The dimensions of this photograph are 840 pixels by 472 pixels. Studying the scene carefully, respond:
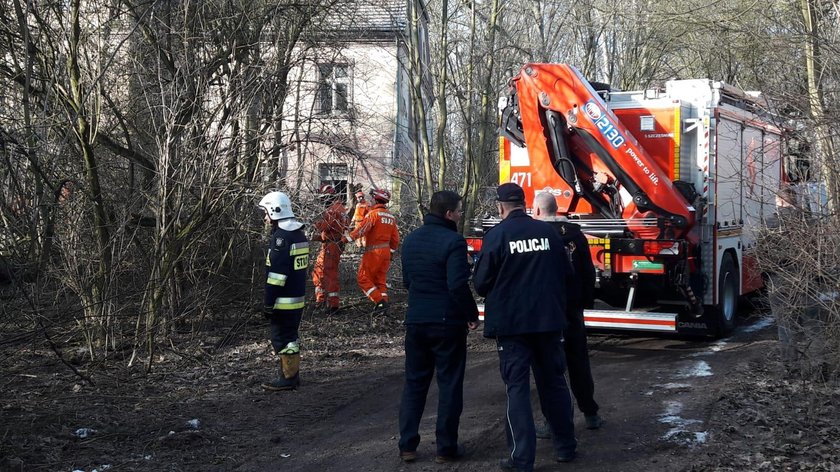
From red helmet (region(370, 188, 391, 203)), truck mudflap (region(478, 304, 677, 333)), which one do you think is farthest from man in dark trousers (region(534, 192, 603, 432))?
red helmet (region(370, 188, 391, 203))

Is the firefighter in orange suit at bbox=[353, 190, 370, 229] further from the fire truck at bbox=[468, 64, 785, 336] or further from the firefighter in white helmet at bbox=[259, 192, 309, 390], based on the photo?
the firefighter in white helmet at bbox=[259, 192, 309, 390]

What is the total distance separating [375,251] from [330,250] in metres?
0.83

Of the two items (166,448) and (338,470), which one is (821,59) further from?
(166,448)

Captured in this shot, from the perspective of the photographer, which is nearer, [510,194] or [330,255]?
[510,194]

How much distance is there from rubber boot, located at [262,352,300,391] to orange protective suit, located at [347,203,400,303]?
4.36m

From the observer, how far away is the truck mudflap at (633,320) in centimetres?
932

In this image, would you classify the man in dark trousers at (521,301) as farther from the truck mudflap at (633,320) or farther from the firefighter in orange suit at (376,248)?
the firefighter in orange suit at (376,248)

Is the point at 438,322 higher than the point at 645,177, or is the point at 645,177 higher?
the point at 645,177

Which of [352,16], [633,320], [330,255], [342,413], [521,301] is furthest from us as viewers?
[330,255]

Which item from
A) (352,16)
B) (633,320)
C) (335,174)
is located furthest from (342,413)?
(352,16)

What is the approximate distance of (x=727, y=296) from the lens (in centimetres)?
1102

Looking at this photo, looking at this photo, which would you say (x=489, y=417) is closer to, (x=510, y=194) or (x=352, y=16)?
(x=510, y=194)

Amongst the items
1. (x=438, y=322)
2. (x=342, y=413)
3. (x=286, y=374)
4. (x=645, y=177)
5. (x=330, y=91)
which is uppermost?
(x=330, y=91)

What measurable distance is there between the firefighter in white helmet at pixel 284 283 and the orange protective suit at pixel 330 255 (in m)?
2.86
